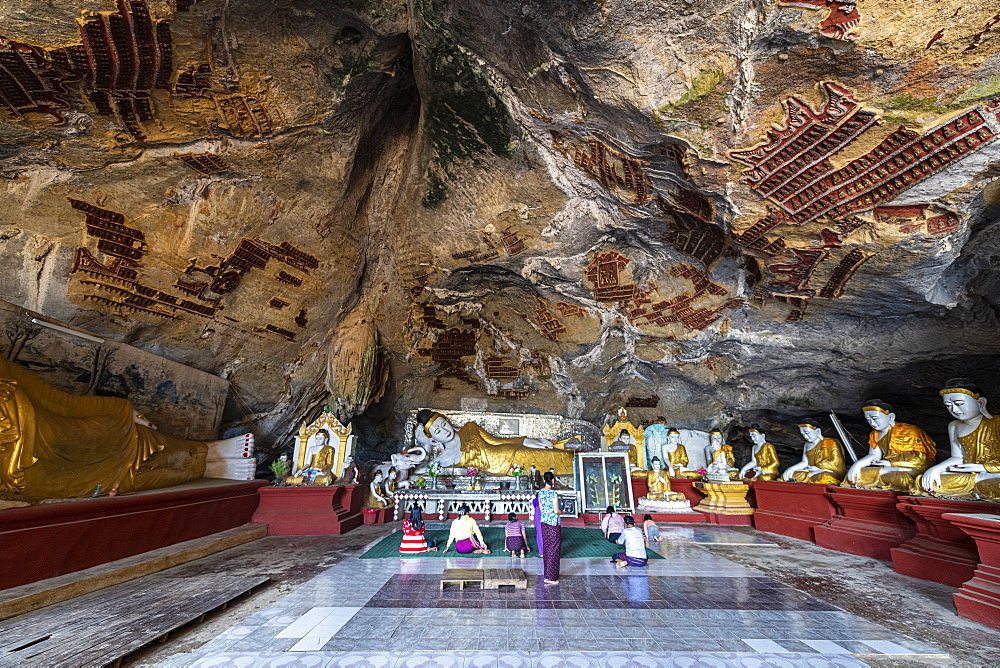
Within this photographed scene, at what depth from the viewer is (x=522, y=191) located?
23.7 ft

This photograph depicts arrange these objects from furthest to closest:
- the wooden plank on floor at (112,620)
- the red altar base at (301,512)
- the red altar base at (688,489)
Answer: the red altar base at (688,489)
the red altar base at (301,512)
the wooden plank on floor at (112,620)

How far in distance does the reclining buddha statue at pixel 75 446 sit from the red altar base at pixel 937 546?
9.48 metres

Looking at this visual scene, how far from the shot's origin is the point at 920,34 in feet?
11.1

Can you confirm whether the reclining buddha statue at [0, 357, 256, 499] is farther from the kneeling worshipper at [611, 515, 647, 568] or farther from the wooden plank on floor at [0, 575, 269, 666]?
the kneeling worshipper at [611, 515, 647, 568]

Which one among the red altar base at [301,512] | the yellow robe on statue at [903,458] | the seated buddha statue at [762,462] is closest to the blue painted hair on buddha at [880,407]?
the yellow robe on statue at [903,458]

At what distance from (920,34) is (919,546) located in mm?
5482

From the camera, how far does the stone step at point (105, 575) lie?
13.2 ft

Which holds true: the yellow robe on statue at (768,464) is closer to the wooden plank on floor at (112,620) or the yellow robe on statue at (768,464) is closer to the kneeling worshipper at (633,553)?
the kneeling worshipper at (633,553)

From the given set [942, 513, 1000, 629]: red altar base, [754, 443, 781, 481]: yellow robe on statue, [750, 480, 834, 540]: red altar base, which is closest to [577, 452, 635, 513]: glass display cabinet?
[750, 480, 834, 540]: red altar base

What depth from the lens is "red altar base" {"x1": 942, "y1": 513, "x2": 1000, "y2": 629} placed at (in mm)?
3822

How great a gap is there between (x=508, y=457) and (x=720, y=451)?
15.9 feet

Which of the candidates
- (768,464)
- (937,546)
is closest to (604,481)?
(768,464)

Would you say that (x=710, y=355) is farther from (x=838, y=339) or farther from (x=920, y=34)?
(x=920, y=34)

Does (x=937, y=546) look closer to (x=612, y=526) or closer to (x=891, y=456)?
(x=891, y=456)
